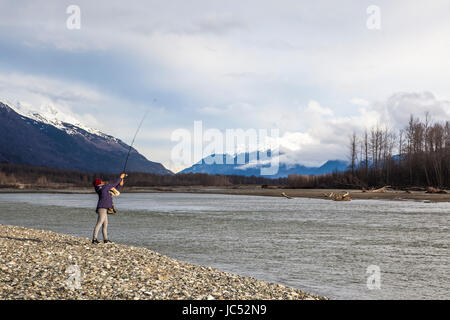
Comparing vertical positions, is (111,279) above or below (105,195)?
below

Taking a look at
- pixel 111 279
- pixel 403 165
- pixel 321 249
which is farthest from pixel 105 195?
pixel 403 165

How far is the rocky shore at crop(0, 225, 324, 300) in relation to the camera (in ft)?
30.8

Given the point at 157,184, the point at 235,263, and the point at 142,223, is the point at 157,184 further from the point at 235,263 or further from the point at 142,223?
the point at 235,263

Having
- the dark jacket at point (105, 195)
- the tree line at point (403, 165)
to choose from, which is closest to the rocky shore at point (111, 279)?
the dark jacket at point (105, 195)

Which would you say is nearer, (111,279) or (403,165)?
(111,279)

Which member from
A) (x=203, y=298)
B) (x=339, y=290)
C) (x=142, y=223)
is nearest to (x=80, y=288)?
(x=203, y=298)

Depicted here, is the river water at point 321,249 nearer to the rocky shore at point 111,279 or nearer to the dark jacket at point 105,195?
the rocky shore at point 111,279

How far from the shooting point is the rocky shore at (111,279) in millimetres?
9375

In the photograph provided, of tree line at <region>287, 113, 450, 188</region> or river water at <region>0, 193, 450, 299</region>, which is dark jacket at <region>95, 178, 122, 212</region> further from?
tree line at <region>287, 113, 450, 188</region>

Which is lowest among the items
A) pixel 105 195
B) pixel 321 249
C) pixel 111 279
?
pixel 321 249

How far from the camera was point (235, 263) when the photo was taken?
15.6 metres

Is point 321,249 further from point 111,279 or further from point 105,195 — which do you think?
point 111,279

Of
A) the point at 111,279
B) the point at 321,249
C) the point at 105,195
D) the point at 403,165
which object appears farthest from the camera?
the point at 403,165

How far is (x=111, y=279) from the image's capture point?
1057 centimetres
